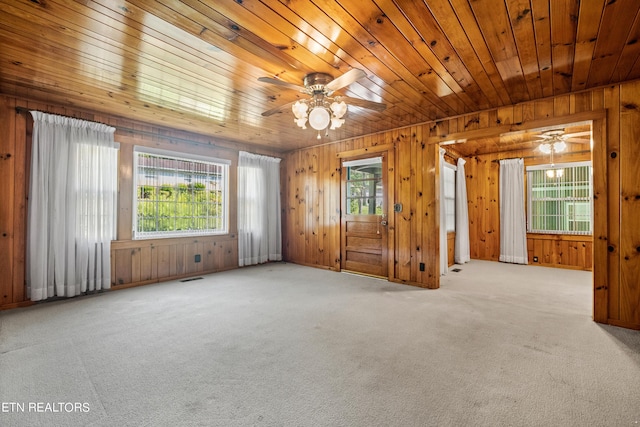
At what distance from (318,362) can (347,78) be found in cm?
220

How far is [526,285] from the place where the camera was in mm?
4434

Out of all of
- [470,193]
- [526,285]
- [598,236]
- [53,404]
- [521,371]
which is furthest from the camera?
[470,193]

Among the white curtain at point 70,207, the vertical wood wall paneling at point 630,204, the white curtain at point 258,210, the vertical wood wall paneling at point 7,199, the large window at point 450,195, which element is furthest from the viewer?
the large window at point 450,195

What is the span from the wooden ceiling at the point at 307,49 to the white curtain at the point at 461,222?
9.86 ft

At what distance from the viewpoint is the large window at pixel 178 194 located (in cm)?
448

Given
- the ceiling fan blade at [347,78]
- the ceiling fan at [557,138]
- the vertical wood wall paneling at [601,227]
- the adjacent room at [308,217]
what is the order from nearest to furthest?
the adjacent room at [308,217] → the ceiling fan blade at [347,78] → the vertical wood wall paneling at [601,227] → the ceiling fan at [557,138]

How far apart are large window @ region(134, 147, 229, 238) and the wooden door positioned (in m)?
2.27

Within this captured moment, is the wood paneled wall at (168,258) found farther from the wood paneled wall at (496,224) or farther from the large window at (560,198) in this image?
the large window at (560,198)

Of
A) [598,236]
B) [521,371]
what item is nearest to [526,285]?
[598,236]

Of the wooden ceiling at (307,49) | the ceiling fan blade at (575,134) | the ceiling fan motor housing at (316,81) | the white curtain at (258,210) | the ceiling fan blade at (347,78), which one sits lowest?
the white curtain at (258,210)

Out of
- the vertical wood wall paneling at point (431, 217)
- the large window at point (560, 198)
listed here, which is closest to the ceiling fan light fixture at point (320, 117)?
the vertical wood wall paneling at point (431, 217)

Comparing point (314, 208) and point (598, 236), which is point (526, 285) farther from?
point (314, 208)

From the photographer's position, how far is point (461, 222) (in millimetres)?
6223

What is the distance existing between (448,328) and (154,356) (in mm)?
2569
